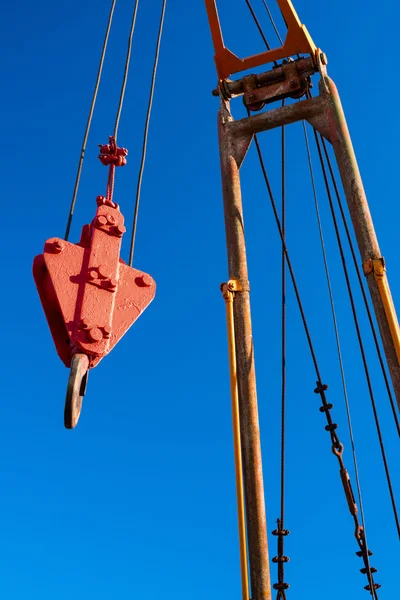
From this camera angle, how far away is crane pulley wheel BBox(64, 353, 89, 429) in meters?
3.59

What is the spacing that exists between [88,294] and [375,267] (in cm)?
214

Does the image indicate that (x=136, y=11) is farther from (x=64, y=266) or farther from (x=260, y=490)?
(x=260, y=490)

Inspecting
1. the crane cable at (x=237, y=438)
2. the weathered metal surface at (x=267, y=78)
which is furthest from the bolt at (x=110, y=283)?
the weathered metal surface at (x=267, y=78)

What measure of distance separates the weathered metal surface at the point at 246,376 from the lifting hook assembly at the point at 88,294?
3.07 ft

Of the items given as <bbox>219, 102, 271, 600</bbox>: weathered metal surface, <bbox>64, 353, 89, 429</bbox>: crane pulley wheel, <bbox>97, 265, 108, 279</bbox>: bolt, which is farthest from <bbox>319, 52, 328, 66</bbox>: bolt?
<bbox>64, 353, 89, 429</bbox>: crane pulley wheel

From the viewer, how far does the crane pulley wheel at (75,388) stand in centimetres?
359

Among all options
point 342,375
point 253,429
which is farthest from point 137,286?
point 342,375

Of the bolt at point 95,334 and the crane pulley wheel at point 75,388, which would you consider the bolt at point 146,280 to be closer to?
the bolt at point 95,334

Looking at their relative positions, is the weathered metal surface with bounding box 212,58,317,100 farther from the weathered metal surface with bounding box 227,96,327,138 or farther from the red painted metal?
the red painted metal

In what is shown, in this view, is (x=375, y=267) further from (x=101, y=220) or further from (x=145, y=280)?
(x=101, y=220)

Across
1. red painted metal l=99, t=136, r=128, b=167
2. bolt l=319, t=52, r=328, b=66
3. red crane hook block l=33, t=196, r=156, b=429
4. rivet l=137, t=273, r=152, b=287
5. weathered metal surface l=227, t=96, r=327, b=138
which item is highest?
bolt l=319, t=52, r=328, b=66

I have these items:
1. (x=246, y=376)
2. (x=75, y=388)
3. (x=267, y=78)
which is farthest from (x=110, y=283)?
(x=267, y=78)

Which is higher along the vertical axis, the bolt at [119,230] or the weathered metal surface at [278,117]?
the weathered metal surface at [278,117]

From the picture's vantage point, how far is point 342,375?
7.40 m
